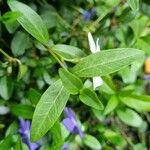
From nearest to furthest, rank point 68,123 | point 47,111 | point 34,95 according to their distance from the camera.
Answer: point 47,111, point 34,95, point 68,123

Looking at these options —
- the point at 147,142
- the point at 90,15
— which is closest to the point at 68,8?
the point at 90,15

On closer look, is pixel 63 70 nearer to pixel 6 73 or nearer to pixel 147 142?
pixel 6 73

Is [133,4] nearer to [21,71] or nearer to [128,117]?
[21,71]

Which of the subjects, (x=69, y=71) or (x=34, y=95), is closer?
(x=69, y=71)

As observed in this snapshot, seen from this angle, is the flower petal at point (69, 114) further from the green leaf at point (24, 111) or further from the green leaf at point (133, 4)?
the green leaf at point (133, 4)

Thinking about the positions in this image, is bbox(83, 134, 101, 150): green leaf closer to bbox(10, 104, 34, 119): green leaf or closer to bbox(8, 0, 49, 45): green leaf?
bbox(10, 104, 34, 119): green leaf

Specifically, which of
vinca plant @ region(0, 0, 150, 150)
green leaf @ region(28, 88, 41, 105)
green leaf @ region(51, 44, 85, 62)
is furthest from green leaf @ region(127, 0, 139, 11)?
green leaf @ region(28, 88, 41, 105)

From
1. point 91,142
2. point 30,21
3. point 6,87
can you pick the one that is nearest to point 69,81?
point 30,21
